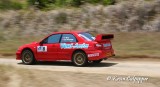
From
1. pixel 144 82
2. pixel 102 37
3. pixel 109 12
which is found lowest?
pixel 144 82

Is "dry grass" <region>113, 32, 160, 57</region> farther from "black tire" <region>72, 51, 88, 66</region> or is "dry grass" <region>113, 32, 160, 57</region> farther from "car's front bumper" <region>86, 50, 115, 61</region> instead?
"black tire" <region>72, 51, 88, 66</region>

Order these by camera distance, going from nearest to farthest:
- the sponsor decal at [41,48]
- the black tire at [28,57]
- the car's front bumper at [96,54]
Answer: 1. the car's front bumper at [96,54]
2. the sponsor decal at [41,48]
3. the black tire at [28,57]

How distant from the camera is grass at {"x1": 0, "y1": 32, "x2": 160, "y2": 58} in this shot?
18.2 m

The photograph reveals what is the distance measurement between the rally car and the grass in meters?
2.73

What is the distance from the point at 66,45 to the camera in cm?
1573

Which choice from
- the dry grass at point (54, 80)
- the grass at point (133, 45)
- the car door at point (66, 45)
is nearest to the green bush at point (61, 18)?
the grass at point (133, 45)

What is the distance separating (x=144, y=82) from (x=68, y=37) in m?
5.93

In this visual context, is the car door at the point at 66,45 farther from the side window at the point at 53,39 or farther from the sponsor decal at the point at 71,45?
the side window at the point at 53,39

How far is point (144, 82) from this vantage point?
411 inches

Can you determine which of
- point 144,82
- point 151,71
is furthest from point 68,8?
point 144,82

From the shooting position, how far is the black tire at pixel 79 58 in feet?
49.9

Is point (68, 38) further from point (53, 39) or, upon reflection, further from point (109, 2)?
point (109, 2)

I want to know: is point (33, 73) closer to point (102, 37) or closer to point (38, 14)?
point (102, 37)

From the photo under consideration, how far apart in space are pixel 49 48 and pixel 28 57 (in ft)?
4.64
